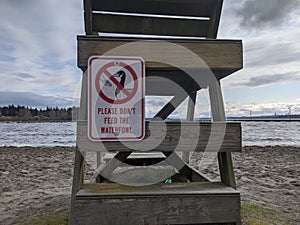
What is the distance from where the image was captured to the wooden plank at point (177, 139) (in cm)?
210

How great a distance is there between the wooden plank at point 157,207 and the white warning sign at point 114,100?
0.42 meters

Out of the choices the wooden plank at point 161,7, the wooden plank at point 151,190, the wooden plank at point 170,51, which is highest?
the wooden plank at point 161,7

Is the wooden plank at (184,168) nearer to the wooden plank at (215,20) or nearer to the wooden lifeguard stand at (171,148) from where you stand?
the wooden lifeguard stand at (171,148)

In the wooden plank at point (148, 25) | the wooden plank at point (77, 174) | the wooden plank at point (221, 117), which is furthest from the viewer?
the wooden plank at point (148, 25)

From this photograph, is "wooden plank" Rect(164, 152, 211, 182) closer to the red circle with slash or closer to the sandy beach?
the sandy beach

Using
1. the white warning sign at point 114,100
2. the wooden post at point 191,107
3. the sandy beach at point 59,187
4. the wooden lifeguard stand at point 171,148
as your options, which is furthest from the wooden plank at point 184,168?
the white warning sign at point 114,100

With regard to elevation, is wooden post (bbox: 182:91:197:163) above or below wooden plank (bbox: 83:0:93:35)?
below

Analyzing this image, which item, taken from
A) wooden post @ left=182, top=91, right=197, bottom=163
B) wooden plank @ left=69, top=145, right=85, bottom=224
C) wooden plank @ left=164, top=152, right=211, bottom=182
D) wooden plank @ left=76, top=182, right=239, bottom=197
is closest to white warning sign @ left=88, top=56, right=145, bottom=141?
wooden plank @ left=69, top=145, right=85, bottom=224

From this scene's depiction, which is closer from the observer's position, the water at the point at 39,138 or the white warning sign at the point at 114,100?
the white warning sign at the point at 114,100

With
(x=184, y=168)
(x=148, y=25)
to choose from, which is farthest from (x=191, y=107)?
(x=148, y=25)

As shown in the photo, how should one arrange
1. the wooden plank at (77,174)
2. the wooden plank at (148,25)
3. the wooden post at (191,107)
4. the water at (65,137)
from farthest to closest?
the water at (65,137), the wooden post at (191,107), the wooden plank at (148,25), the wooden plank at (77,174)

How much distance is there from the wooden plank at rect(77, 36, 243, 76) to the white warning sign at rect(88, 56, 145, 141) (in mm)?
60

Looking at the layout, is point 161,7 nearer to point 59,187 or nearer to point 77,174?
point 77,174

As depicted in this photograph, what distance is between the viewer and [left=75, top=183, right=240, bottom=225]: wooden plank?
2.03m
